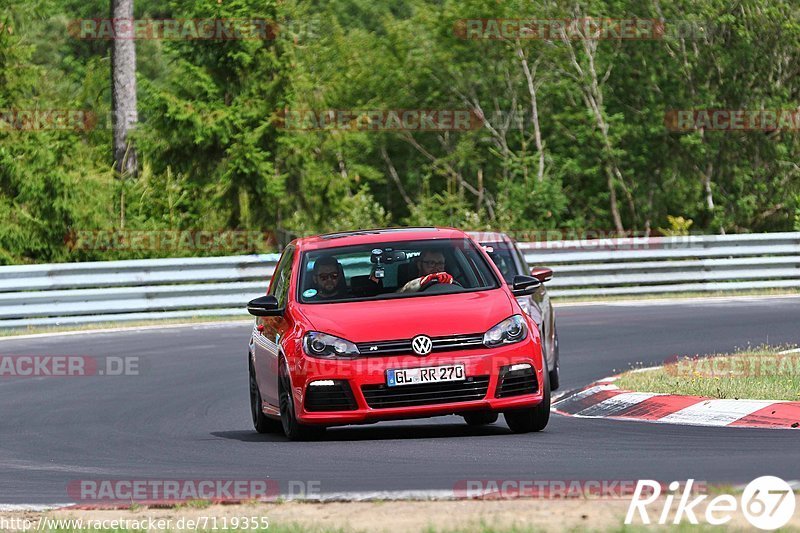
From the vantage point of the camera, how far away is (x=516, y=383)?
1105 cm

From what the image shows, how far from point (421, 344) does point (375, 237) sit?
179 centimetres

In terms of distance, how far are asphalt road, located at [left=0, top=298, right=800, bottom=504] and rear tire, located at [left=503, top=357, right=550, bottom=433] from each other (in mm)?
113

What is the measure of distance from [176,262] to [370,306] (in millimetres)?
14371

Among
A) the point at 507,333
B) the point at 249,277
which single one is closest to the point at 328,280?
the point at 507,333

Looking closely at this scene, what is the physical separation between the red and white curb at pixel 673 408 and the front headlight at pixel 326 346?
8.30 feet

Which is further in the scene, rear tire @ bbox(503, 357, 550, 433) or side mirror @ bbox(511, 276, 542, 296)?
side mirror @ bbox(511, 276, 542, 296)

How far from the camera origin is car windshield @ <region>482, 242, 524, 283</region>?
53.4 ft

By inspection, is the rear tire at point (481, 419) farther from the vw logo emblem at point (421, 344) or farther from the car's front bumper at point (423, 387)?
the vw logo emblem at point (421, 344)

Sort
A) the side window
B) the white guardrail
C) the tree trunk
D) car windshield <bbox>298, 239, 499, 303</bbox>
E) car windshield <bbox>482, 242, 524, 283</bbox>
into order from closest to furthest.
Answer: car windshield <bbox>298, 239, 499, 303</bbox> < the side window < car windshield <bbox>482, 242, 524, 283</bbox> < the white guardrail < the tree trunk

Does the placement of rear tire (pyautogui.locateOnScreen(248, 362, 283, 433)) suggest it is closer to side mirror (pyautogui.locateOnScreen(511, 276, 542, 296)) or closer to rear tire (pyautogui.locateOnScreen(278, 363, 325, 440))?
rear tire (pyautogui.locateOnScreen(278, 363, 325, 440))

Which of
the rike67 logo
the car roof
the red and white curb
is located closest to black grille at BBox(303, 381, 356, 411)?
the car roof

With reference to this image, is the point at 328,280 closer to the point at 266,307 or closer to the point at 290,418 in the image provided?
the point at 266,307

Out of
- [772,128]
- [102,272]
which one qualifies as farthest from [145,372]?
[772,128]

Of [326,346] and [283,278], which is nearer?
[326,346]
